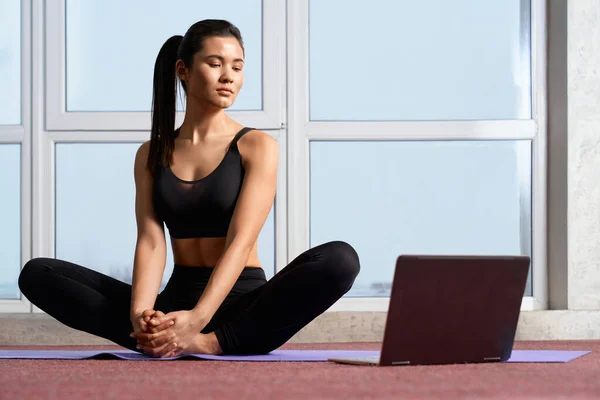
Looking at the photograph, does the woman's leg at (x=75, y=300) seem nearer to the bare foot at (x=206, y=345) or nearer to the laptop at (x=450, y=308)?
the bare foot at (x=206, y=345)

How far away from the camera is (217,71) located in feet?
8.45

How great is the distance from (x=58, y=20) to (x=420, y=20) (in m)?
1.42

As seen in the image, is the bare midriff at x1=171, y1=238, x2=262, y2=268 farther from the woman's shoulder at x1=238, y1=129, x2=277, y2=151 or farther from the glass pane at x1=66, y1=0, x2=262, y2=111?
the glass pane at x1=66, y1=0, x2=262, y2=111

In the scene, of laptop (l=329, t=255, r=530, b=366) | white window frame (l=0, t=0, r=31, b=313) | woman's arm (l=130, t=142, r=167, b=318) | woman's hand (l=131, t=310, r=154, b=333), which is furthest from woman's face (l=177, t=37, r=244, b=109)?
white window frame (l=0, t=0, r=31, b=313)

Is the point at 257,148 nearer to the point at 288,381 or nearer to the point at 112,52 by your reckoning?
the point at 288,381

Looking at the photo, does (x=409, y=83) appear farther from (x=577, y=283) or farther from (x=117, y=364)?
(x=117, y=364)

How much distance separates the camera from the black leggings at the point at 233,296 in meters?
2.39

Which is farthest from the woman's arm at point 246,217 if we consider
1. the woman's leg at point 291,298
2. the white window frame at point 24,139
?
the white window frame at point 24,139

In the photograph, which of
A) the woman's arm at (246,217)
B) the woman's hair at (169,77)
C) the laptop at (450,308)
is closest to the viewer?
the laptop at (450,308)

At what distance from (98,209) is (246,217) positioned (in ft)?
4.95

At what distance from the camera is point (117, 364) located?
223 cm

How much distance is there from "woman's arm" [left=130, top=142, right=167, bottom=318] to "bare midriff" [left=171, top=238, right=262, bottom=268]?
53 mm

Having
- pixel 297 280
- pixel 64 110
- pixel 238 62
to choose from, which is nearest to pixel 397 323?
pixel 297 280

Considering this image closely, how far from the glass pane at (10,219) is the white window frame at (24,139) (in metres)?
0.04
